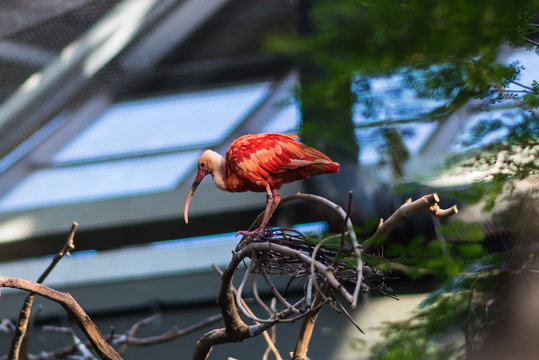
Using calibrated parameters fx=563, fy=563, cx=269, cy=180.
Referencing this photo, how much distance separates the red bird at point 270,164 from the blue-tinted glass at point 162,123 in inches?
55.2

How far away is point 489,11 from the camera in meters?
0.53

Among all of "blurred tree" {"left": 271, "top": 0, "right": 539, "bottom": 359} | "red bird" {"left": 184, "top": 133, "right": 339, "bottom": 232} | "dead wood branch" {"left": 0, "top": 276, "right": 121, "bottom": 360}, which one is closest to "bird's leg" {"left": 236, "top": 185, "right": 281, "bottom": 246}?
"red bird" {"left": 184, "top": 133, "right": 339, "bottom": 232}

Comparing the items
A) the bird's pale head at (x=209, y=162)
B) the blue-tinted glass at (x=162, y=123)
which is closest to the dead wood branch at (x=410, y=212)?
the bird's pale head at (x=209, y=162)

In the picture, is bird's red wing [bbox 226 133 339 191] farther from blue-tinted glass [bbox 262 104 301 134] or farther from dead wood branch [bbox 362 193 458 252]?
blue-tinted glass [bbox 262 104 301 134]

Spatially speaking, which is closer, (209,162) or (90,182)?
(209,162)

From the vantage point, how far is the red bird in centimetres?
77

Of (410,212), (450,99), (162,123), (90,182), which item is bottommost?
(90,182)

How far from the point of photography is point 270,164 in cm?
77

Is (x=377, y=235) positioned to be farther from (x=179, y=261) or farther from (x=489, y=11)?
(x=179, y=261)

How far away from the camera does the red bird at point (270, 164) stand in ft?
2.51

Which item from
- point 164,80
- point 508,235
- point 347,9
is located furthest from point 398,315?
point 164,80

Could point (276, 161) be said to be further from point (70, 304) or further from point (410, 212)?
point (70, 304)

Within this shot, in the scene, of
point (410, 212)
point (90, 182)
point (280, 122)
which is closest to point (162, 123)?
point (90, 182)

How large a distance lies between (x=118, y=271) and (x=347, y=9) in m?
1.93
